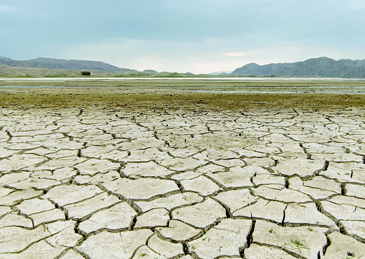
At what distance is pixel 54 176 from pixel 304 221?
6.18ft

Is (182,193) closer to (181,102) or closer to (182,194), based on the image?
(182,194)

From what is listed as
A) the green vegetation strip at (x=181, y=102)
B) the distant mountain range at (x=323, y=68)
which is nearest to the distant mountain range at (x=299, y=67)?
the distant mountain range at (x=323, y=68)

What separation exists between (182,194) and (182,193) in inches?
0.6

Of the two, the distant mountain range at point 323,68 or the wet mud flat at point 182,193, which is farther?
the distant mountain range at point 323,68

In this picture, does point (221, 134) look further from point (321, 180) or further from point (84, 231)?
point (84, 231)

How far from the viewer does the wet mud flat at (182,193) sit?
4.48 feet

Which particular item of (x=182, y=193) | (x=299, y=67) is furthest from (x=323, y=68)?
(x=182, y=193)

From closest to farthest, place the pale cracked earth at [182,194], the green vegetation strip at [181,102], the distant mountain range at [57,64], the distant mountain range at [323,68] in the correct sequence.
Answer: the pale cracked earth at [182,194] < the green vegetation strip at [181,102] < the distant mountain range at [323,68] < the distant mountain range at [57,64]

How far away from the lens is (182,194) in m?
1.92

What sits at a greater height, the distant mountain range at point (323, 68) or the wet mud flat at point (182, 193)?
the distant mountain range at point (323, 68)

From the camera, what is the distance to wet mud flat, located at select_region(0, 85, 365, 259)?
1.36 meters

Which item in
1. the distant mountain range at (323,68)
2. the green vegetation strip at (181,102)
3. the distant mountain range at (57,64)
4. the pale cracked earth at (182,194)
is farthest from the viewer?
the distant mountain range at (57,64)

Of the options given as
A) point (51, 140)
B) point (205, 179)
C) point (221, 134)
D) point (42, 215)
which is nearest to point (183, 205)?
point (205, 179)

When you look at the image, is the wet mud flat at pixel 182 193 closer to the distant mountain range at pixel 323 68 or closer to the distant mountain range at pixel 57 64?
the distant mountain range at pixel 323 68
